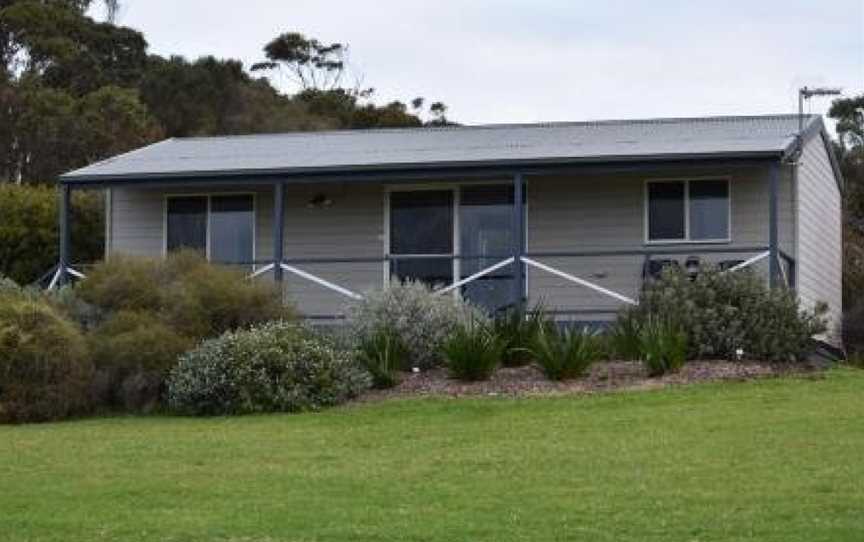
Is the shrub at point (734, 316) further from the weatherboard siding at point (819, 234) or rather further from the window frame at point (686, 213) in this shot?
the weatherboard siding at point (819, 234)

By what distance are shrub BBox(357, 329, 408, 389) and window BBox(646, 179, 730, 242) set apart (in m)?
5.69

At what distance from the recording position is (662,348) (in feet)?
58.1

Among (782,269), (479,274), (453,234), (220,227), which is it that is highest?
(220,227)

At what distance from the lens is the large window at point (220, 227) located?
2470cm

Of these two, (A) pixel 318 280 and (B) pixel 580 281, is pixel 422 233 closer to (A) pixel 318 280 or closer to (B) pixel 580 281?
(A) pixel 318 280

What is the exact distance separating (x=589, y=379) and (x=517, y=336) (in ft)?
4.63

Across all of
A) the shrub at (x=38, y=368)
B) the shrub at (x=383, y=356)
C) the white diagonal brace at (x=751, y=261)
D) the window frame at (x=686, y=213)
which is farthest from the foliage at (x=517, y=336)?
the shrub at (x=38, y=368)

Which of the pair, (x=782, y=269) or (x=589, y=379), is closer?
(x=589, y=379)

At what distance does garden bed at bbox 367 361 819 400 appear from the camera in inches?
689

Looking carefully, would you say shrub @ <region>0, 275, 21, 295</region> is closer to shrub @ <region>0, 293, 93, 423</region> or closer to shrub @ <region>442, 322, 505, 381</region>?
shrub @ <region>0, 293, 93, 423</region>

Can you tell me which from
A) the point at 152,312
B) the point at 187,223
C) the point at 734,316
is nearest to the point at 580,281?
the point at 734,316

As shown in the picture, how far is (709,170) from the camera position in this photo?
2230cm

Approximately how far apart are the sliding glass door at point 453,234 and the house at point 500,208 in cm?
3

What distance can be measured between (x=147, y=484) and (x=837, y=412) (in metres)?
6.94
